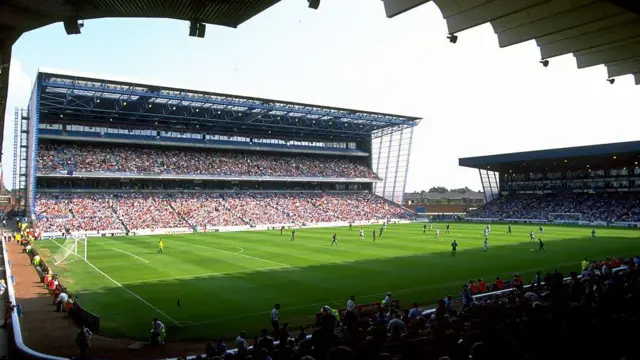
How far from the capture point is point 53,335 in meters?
16.9

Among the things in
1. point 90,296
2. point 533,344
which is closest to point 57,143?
point 90,296

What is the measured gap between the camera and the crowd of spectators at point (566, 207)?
67.4 meters

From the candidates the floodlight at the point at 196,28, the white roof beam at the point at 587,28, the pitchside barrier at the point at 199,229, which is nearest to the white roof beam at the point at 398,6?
the white roof beam at the point at 587,28

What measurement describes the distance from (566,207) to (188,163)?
61.3 meters

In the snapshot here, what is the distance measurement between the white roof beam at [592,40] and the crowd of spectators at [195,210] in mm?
55450

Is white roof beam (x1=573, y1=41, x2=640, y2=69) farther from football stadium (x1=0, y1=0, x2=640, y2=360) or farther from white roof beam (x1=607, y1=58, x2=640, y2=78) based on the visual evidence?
white roof beam (x1=607, y1=58, x2=640, y2=78)

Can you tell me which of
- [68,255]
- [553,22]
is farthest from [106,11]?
[68,255]

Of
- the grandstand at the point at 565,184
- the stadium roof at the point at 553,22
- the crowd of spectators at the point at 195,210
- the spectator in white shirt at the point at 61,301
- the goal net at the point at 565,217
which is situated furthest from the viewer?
the goal net at the point at 565,217

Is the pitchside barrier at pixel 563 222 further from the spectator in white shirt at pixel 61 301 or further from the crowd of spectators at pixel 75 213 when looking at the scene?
the spectator in white shirt at pixel 61 301

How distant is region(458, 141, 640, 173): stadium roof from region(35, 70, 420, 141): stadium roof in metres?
15.1

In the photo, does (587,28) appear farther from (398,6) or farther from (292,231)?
(292,231)

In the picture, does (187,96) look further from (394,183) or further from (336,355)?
(336,355)

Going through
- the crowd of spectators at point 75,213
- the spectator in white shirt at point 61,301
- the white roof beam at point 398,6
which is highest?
the white roof beam at point 398,6

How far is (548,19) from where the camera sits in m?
11.0
